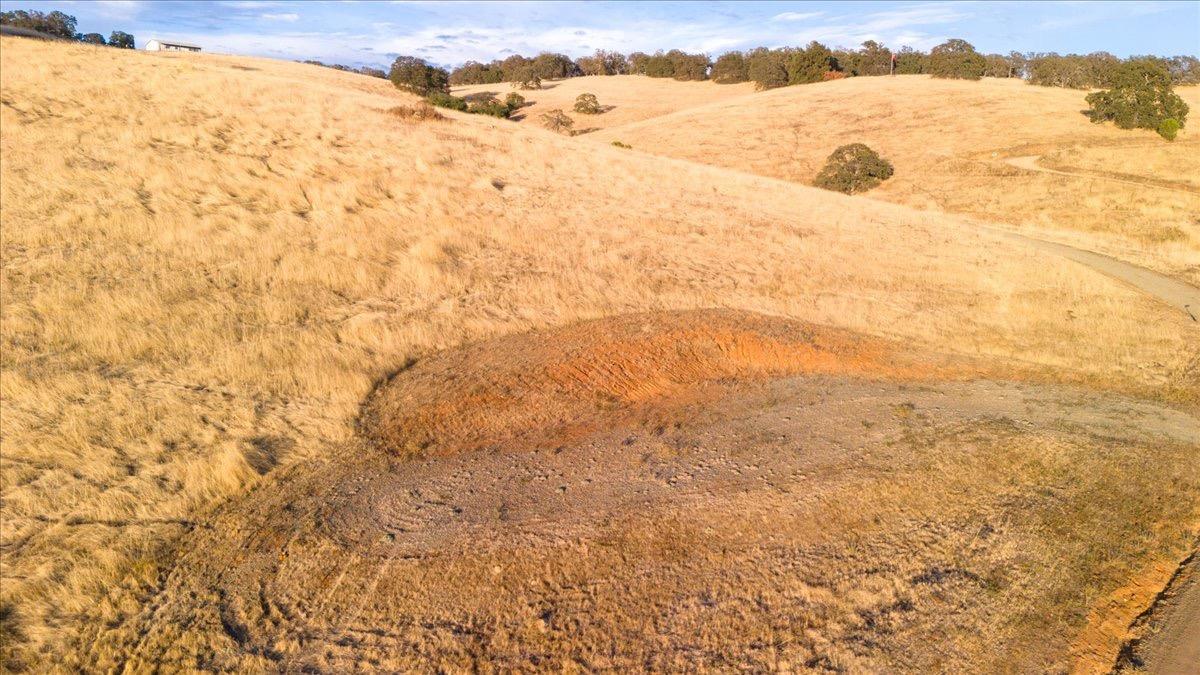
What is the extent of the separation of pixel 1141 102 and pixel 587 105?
3416 cm

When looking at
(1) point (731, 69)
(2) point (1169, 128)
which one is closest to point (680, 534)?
(2) point (1169, 128)

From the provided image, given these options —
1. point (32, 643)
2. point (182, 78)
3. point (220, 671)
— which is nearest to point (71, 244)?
point (32, 643)

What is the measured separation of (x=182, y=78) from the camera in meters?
22.2

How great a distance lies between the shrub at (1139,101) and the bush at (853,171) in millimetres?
13327

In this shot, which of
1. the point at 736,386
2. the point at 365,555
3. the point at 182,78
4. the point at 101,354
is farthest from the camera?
the point at 182,78

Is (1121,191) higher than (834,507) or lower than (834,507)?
higher

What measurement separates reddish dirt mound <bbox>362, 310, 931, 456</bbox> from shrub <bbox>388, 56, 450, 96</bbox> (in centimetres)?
3412

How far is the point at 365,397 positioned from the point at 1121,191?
107ft

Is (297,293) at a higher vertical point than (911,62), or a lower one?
lower

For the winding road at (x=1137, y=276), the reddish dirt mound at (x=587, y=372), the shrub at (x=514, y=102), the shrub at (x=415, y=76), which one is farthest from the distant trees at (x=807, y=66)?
the reddish dirt mound at (x=587, y=372)

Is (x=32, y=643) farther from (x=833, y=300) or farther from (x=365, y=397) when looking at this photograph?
(x=833, y=300)

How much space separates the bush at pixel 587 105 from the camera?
53000mm

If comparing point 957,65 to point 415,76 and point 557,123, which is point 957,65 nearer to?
point 557,123

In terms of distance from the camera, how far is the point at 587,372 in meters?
8.74
